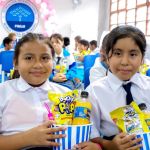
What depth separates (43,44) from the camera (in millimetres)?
1184

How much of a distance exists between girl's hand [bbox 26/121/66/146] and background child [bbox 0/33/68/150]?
8 centimetres

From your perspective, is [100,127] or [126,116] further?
[100,127]

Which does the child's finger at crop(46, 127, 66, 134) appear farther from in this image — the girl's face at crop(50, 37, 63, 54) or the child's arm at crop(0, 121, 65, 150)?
the girl's face at crop(50, 37, 63, 54)

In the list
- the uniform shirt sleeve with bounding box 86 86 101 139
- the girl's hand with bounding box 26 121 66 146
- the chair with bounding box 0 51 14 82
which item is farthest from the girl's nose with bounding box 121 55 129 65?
the chair with bounding box 0 51 14 82

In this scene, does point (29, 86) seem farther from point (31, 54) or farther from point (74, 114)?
point (74, 114)

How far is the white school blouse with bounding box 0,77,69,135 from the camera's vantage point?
113 centimetres

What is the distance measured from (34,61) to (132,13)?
6358 millimetres

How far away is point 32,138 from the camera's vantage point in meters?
0.99

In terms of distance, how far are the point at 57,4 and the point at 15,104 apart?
7.68 m

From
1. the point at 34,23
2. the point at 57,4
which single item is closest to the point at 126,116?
the point at 34,23

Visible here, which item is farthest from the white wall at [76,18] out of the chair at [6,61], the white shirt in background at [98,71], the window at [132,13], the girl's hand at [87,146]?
the girl's hand at [87,146]

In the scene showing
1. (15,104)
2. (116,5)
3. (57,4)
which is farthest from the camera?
(57,4)

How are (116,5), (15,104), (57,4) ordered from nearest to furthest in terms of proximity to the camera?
(15,104)
(116,5)
(57,4)

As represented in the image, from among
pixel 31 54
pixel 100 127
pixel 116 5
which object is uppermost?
pixel 116 5
